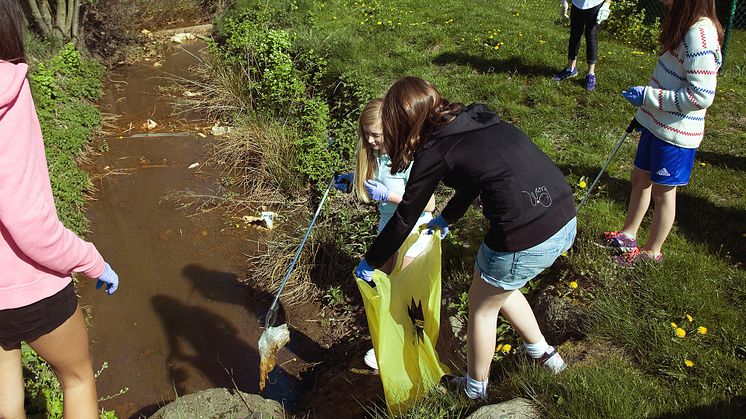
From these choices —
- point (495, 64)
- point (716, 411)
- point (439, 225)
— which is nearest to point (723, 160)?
point (495, 64)

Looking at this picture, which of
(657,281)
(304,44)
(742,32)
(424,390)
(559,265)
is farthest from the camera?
(742,32)

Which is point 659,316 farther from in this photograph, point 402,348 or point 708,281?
point 402,348

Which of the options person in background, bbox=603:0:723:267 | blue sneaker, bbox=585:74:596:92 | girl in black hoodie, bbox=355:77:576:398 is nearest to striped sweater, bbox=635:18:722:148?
person in background, bbox=603:0:723:267

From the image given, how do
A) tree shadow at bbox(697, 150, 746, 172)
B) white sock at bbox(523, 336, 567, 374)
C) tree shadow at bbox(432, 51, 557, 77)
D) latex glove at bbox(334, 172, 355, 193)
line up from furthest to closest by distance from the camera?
1. tree shadow at bbox(432, 51, 557, 77)
2. tree shadow at bbox(697, 150, 746, 172)
3. latex glove at bbox(334, 172, 355, 193)
4. white sock at bbox(523, 336, 567, 374)

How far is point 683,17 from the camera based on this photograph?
9.77ft

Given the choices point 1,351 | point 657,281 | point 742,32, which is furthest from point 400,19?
point 1,351

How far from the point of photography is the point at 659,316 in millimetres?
2963

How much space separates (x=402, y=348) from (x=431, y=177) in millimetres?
975

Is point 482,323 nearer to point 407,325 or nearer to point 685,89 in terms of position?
point 407,325

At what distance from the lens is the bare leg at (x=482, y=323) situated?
2.47m

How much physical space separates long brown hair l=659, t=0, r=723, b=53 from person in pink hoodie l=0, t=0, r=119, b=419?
286 centimetres

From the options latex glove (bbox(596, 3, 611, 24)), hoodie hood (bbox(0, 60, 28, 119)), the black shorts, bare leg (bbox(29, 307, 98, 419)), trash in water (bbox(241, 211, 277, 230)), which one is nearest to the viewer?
hoodie hood (bbox(0, 60, 28, 119))

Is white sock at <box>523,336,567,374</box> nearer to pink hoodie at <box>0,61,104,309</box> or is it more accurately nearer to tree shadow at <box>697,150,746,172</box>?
pink hoodie at <box>0,61,104,309</box>

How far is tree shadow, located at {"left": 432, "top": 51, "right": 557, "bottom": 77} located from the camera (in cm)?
627
